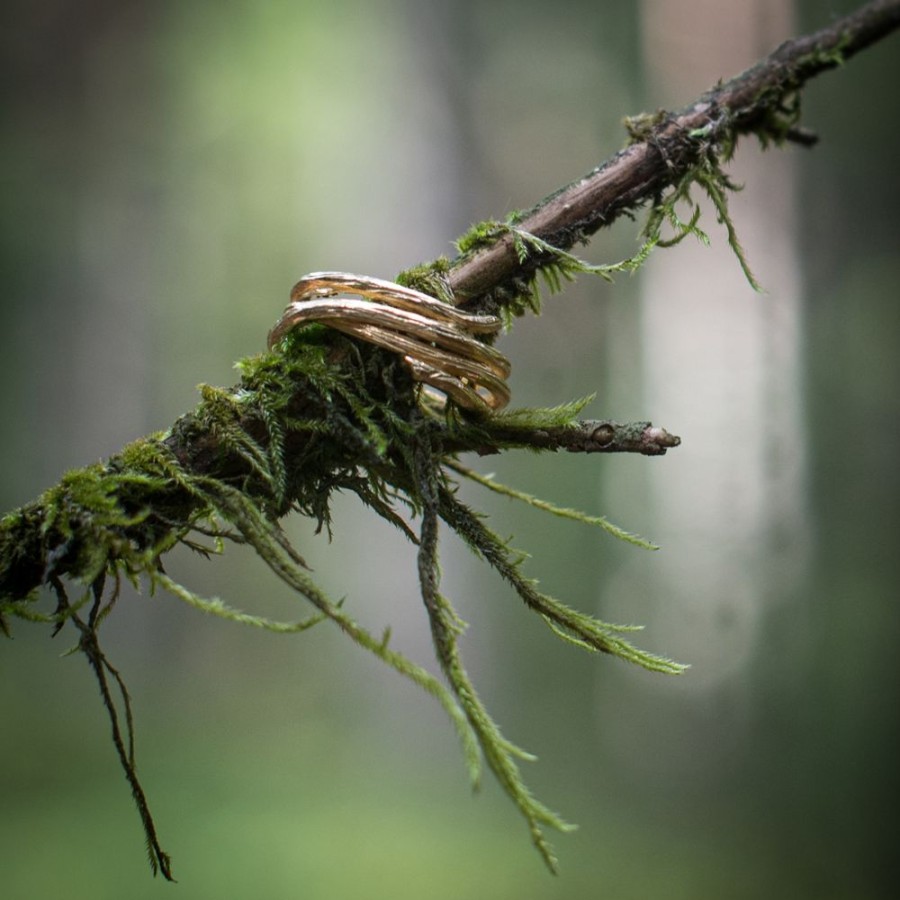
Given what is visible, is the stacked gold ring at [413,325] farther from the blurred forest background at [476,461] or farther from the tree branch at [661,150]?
the blurred forest background at [476,461]

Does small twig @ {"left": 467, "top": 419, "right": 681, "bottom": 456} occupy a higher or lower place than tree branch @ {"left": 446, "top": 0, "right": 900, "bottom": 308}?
lower

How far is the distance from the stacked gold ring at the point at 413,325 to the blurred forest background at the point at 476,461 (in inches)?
73.5

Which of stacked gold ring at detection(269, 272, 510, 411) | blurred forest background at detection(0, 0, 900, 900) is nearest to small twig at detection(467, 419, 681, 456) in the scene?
stacked gold ring at detection(269, 272, 510, 411)

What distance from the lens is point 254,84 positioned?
3463 mm

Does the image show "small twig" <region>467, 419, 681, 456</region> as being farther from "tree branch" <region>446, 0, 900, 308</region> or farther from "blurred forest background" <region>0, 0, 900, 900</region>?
"blurred forest background" <region>0, 0, 900, 900</region>

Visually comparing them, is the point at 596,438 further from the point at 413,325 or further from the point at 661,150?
the point at 661,150

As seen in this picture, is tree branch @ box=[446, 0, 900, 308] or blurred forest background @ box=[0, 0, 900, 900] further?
blurred forest background @ box=[0, 0, 900, 900]

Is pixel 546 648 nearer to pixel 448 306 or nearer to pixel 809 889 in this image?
pixel 809 889

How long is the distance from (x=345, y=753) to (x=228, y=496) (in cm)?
273

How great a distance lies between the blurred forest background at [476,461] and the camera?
222 cm

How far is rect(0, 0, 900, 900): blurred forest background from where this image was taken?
7.27 feet

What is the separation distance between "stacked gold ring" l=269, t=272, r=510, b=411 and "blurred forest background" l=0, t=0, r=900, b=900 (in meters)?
1.87

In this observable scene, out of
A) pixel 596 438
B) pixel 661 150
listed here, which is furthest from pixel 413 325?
pixel 661 150

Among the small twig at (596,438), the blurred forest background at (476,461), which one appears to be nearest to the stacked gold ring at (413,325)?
the small twig at (596,438)
